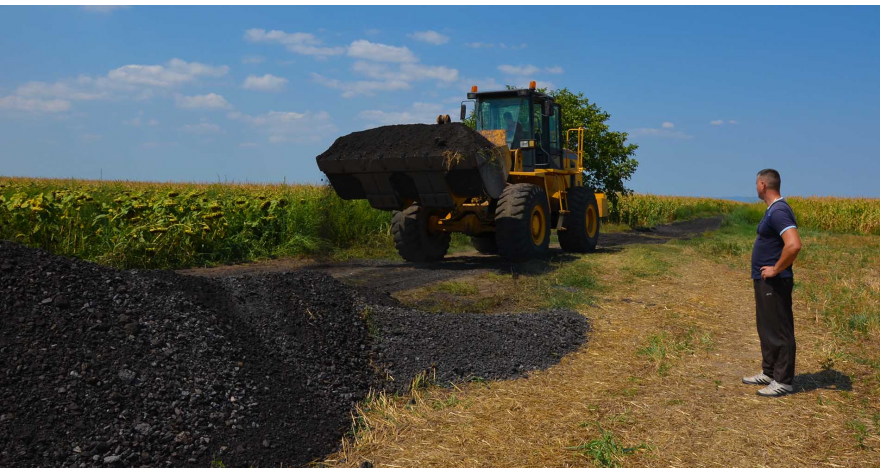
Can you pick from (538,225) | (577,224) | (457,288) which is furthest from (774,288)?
(577,224)

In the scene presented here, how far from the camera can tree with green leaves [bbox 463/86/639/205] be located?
21516 mm

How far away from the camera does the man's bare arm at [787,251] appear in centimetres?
423

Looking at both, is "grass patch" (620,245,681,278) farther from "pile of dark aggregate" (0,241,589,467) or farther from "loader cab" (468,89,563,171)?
"pile of dark aggregate" (0,241,589,467)

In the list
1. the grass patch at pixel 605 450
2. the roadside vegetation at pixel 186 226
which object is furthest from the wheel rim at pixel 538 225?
the grass patch at pixel 605 450

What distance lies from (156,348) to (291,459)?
145cm

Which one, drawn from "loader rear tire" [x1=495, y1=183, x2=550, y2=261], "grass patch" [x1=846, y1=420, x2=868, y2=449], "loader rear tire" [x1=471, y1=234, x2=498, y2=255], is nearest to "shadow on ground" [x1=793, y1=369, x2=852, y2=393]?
"grass patch" [x1=846, y1=420, x2=868, y2=449]

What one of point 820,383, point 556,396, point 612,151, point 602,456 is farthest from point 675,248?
point 602,456

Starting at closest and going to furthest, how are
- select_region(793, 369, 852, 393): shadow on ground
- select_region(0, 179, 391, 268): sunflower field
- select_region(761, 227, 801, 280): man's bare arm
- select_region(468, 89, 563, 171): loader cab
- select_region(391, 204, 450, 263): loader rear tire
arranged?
select_region(761, 227, 801, 280): man's bare arm → select_region(793, 369, 852, 393): shadow on ground → select_region(0, 179, 391, 268): sunflower field → select_region(391, 204, 450, 263): loader rear tire → select_region(468, 89, 563, 171): loader cab

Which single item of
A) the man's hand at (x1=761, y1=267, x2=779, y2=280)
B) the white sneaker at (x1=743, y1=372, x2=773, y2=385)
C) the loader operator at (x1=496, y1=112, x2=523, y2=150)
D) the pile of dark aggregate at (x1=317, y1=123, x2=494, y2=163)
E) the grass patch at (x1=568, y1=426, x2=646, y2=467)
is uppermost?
the loader operator at (x1=496, y1=112, x2=523, y2=150)

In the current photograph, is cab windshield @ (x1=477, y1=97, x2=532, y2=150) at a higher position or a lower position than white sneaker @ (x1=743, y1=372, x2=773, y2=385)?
higher

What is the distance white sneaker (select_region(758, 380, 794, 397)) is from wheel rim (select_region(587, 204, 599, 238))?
910 cm

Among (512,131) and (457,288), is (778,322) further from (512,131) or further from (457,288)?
(512,131)

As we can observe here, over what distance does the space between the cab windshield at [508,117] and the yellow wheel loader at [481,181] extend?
2 centimetres

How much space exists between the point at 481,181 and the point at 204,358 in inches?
219
